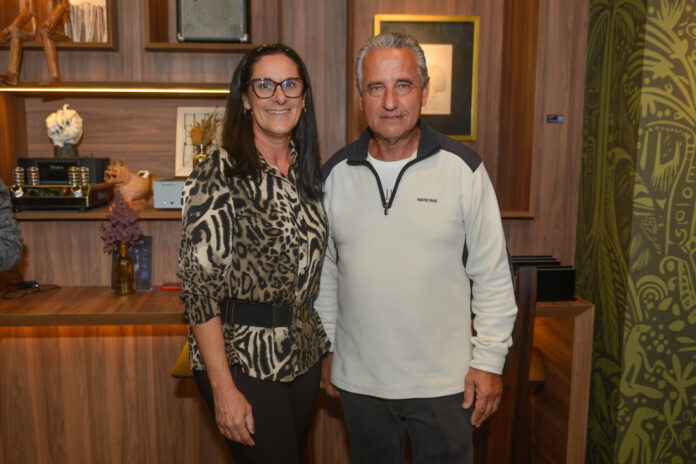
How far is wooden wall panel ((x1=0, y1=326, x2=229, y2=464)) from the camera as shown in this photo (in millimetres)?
2662

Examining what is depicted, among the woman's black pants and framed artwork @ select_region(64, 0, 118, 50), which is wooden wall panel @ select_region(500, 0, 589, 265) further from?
framed artwork @ select_region(64, 0, 118, 50)

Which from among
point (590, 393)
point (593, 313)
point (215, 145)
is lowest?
point (590, 393)

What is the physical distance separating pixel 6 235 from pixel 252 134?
0.92 metres

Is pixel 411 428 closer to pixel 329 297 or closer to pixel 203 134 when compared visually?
pixel 329 297

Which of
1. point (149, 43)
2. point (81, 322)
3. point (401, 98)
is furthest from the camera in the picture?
point (149, 43)

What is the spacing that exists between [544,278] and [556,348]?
37 cm

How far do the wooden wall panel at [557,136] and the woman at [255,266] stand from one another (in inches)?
50.2

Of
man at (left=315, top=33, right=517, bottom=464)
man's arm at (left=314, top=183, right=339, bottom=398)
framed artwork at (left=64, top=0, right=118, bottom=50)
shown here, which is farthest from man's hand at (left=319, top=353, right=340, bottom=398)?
framed artwork at (left=64, top=0, right=118, bottom=50)

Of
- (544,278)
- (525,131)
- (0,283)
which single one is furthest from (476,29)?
(0,283)

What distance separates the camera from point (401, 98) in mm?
1607

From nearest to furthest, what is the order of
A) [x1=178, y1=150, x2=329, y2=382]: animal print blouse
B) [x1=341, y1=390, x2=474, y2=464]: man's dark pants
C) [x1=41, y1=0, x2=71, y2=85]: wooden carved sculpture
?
1. [x1=178, y1=150, x2=329, y2=382]: animal print blouse
2. [x1=341, y1=390, x2=474, y2=464]: man's dark pants
3. [x1=41, y1=0, x2=71, y2=85]: wooden carved sculpture

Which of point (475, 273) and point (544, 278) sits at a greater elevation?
point (475, 273)

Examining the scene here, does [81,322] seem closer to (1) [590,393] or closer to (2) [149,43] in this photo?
(2) [149,43]

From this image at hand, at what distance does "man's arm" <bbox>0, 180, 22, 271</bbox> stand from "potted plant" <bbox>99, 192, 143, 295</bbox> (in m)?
0.58
